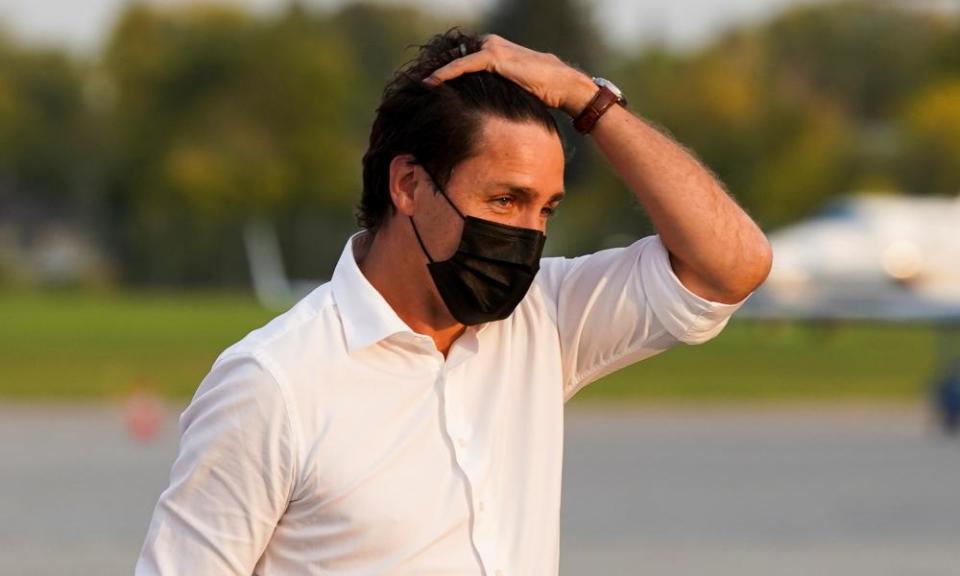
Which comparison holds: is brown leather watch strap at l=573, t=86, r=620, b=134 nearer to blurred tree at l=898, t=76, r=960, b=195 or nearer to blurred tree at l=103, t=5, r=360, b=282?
blurred tree at l=898, t=76, r=960, b=195

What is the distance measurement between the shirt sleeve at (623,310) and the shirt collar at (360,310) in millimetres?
357

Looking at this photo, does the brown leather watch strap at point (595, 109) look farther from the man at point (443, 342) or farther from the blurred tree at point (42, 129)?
the blurred tree at point (42, 129)

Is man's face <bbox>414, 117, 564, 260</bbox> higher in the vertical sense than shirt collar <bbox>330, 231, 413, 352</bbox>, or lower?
higher

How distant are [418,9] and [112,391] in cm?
9949

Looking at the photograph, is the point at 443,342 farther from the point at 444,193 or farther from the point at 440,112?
the point at 440,112

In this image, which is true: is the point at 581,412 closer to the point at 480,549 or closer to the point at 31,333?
the point at 480,549

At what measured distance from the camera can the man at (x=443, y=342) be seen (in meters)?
2.93

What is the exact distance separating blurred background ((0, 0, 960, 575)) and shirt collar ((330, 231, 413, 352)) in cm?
38

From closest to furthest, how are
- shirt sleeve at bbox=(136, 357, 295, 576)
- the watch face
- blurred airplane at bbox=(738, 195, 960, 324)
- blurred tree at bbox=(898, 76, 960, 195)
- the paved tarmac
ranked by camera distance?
shirt sleeve at bbox=(136, 357, 295, 576) → the watch face → the paved tarmac → blurred airplane at bbox=(738, 195, 960, 324) → blurred tree at bbox=(898, 76, 960, 195)

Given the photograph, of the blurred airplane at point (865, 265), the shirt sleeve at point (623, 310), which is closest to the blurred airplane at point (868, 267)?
the blurred airplane at point (865, 265)

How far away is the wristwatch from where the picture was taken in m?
3.18

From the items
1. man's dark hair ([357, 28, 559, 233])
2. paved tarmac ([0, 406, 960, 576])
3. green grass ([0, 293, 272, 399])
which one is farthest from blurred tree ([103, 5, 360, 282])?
man's dark hair ([357, 28, 559, 233])

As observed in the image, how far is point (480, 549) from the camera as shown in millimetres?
2988

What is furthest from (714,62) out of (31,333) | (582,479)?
(582,479)
